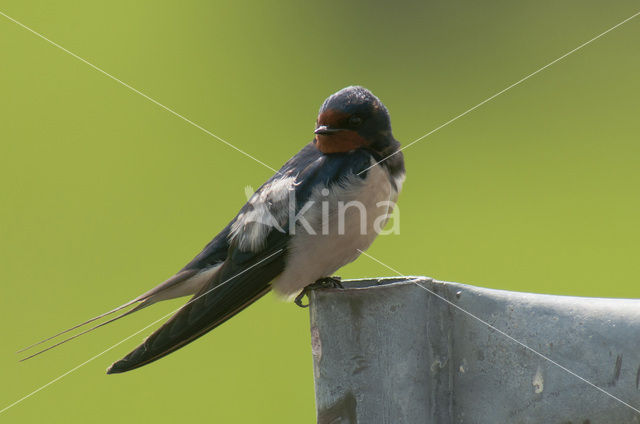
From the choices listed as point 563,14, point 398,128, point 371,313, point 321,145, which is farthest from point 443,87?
point 371,313

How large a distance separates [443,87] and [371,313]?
4.47 metres

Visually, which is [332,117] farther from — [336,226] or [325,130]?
[336,226]

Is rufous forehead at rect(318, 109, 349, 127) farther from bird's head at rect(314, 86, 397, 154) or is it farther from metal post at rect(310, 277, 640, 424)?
metal post at rect(310, 277, 640, 424)

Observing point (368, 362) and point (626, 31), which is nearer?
point (368, 362)

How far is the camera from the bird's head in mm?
2061

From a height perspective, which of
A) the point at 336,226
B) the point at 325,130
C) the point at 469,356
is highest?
the point at 325,130

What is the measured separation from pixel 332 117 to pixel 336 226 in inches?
10.7

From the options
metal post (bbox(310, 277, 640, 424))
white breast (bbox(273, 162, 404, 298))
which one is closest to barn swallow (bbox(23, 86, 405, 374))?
white breast (bbox(273, 162, 404, 298))

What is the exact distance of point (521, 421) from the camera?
116cm

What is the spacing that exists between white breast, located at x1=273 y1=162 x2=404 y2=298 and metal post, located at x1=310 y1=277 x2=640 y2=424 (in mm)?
652

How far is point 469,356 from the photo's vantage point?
48.2 inches

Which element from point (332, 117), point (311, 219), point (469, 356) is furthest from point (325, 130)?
point (469, 356)

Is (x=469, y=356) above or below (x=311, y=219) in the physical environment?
below

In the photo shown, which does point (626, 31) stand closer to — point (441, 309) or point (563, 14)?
point (563, 14)
